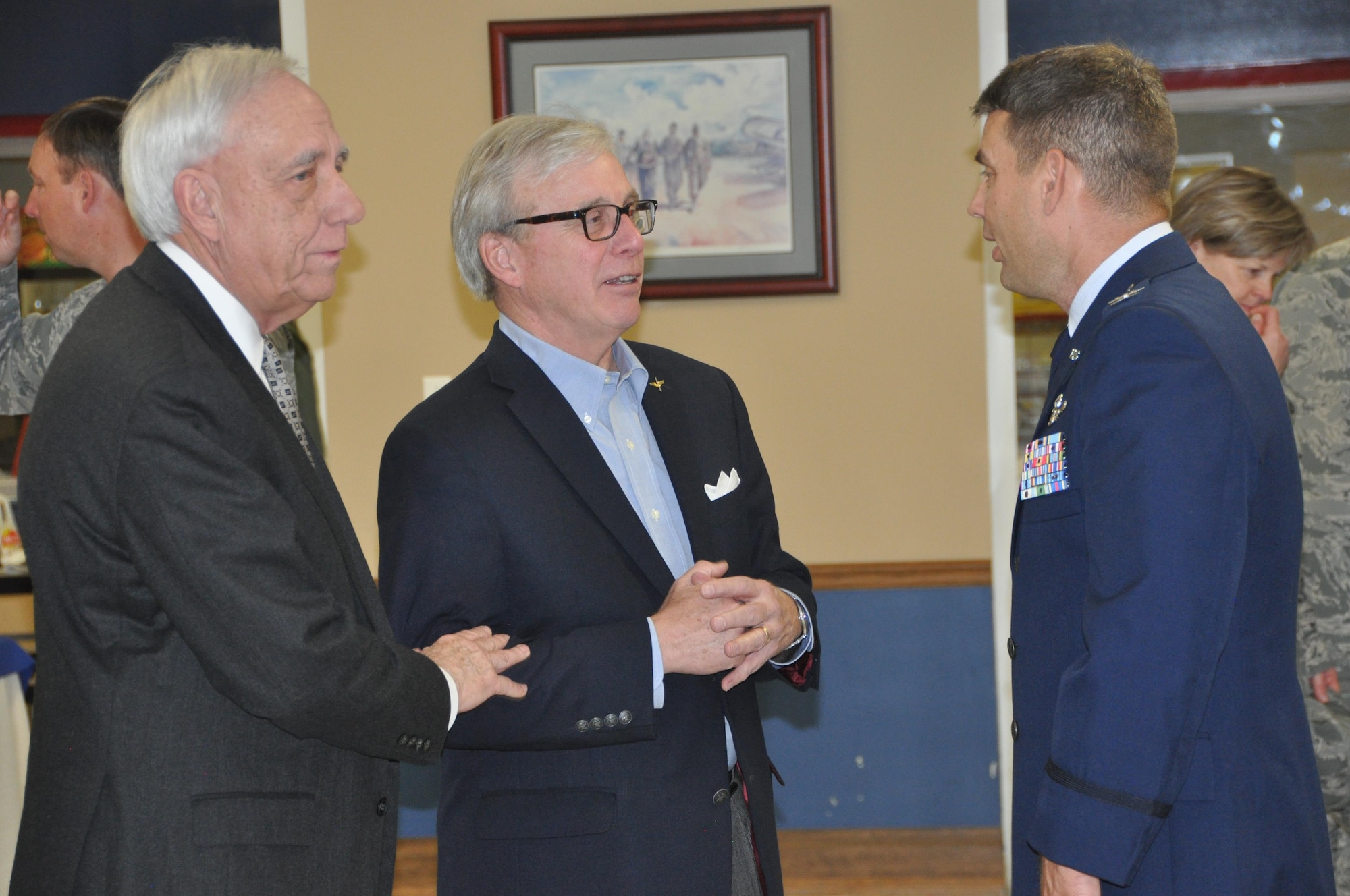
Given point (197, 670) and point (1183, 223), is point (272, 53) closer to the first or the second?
point (197, 670)

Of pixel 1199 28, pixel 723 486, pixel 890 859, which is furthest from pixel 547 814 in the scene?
pixel 1199 28

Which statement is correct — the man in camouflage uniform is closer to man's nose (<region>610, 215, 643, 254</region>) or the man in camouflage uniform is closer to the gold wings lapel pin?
man's nose (<region>610, 215, 643, 254</region>)

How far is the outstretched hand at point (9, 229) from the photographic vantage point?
2.57 m

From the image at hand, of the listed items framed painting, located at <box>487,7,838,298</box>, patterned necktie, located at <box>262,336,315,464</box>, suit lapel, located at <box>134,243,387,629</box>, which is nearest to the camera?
suit lapel, located at <box>134,243,387,629</box>

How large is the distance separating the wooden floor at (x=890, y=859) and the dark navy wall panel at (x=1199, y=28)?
247 centimetres

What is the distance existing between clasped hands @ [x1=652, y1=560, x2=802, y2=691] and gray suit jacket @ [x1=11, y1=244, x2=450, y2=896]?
46 cm

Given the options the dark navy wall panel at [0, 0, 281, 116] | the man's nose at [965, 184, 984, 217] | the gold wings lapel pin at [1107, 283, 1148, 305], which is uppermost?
the dark navy wall panel at [0, 0, 281, 116]

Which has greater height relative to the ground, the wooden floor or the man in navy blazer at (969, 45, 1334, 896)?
the man in navy blazer at (969, 45, 1334, 896)

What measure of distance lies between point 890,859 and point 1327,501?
1690 mm

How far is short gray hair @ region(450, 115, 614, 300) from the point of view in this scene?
187 centimetres

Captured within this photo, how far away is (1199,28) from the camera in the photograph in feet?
11.5

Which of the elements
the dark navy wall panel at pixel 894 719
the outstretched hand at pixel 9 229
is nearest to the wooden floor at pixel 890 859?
the dark navy wall panel at pixel 894 719

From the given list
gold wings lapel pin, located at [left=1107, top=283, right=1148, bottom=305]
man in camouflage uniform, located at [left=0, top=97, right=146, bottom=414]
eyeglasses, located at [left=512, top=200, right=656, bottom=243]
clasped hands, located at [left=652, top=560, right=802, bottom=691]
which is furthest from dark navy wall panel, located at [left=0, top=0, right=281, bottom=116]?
gold wings lapel pin, located at [left=1107, top=283, right=1148, bottom=305]

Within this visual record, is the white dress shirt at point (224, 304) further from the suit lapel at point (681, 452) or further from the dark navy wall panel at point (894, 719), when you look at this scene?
the dark navy wall panel at point (894, 719)
